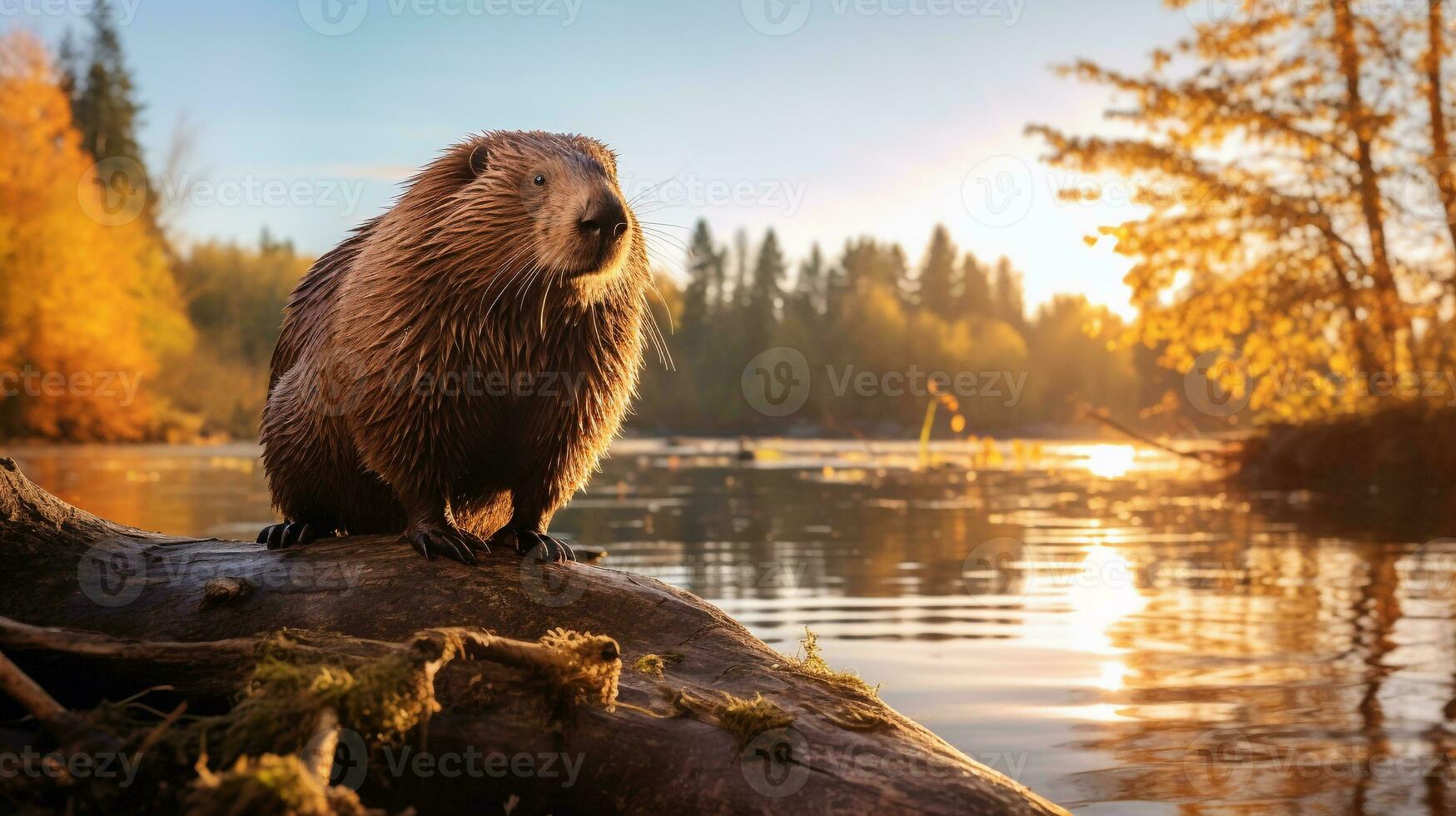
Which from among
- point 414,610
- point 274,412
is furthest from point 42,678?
point 274,412

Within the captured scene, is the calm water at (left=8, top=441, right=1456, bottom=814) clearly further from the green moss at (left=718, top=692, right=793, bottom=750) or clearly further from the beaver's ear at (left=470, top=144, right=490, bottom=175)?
the beaver's ear at (left=470, top=144, right=490, bottom=175)

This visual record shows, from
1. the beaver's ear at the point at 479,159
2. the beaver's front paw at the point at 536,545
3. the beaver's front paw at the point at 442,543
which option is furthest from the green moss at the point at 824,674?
the beaver's ear at the point at 479,159

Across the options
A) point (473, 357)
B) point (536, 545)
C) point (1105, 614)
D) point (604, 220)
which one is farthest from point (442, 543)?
point (1105, 614)

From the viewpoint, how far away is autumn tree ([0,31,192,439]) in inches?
1058

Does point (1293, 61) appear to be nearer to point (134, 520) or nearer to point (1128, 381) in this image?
point (134, 520)

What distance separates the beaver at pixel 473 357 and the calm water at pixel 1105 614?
2041mm

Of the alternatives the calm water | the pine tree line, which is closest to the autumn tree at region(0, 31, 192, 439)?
the calm water

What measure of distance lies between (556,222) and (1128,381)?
5898 cm

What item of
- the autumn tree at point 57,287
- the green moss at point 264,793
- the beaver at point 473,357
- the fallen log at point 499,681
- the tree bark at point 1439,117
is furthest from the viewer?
the autumn tree at point 57,287

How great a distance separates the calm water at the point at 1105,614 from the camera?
431 centimetres

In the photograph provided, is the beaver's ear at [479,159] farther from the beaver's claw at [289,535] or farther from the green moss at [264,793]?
the green moss at [264,793]

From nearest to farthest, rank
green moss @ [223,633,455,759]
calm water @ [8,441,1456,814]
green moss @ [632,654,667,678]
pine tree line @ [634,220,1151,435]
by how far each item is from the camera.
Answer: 1. green moss @ [223,633,455,759]
2. green moss @ [632,654,667,678]
3. calm water @ [8,441,1456,814]
4. pine tree line @ [634,220,1151,435]

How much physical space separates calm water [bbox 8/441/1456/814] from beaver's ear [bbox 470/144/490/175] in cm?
279

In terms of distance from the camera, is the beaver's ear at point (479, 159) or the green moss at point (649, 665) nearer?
the green moss at point (649, 665)
